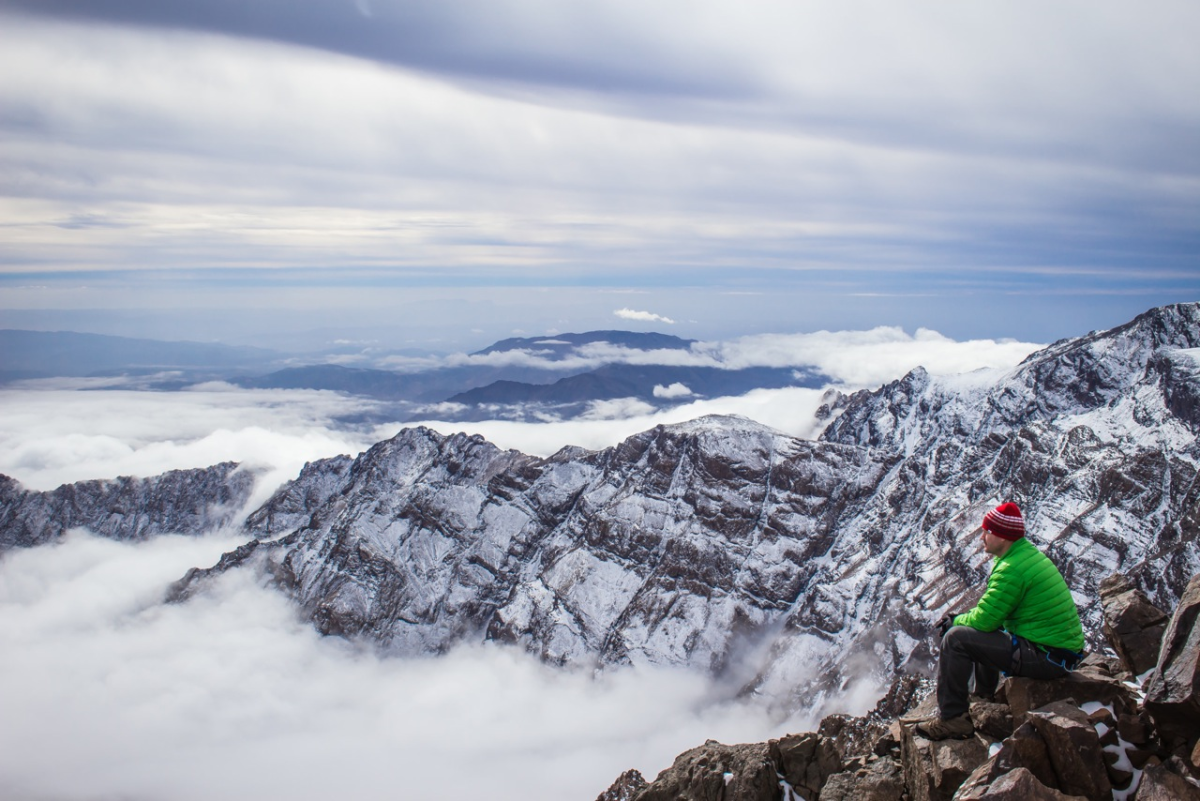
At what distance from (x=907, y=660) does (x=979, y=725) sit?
189 m

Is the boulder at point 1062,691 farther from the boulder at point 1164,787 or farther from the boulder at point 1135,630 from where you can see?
the boulder at point 1164,787

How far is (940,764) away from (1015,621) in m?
4.49

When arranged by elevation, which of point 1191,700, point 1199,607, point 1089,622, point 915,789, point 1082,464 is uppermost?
point 1199,607

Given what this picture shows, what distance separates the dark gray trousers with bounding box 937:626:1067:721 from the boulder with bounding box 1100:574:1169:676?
2767mm

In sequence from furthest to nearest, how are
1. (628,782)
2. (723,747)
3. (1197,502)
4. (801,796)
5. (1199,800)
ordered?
(1197,502), (628,782), (723,747), (801,796), (1199,800)

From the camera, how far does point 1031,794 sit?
17141mm

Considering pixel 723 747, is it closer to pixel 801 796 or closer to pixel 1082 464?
pixel 801 796

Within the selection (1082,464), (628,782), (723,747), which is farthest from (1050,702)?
(1082,464)

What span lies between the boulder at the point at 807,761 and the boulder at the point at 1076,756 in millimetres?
8989

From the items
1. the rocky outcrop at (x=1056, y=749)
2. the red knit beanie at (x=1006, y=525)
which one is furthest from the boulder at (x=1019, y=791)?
the red knit beanie at (x=1006, y=525)

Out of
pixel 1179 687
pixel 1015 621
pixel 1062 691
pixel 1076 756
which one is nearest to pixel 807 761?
pixel 1062 691

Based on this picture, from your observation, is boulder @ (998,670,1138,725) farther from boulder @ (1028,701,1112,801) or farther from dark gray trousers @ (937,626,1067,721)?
boulder @ (1028,701,1112,801)

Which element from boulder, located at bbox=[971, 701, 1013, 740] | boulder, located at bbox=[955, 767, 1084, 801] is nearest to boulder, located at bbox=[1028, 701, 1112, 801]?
boulder, located at bbox=[955, 767, 1084, 801]

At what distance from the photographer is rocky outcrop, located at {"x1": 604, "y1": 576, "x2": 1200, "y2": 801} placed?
1762 cm
